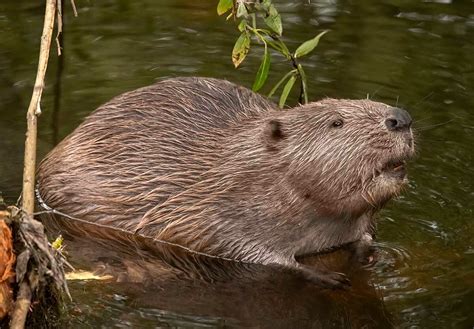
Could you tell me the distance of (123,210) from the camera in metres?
6.15

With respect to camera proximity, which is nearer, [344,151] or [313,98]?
[344,151]

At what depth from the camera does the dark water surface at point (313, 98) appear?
5.30 m

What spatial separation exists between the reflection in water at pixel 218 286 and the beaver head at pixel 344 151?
385 millimetres

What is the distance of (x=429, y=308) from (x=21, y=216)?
188 centimetres

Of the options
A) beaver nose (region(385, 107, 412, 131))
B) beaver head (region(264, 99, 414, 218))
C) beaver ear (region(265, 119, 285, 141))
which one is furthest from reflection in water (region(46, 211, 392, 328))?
beaver nose (region(385, 107, 412, 131))

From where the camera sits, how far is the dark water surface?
17.4ft

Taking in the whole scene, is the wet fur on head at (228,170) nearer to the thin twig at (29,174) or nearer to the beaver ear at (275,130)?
the beaver ear at (275,130)

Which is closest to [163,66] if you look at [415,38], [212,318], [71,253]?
[415,38]

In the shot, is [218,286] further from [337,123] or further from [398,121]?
[398,121]

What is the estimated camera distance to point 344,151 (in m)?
5.64

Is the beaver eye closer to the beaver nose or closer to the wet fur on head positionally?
the wet fur on head

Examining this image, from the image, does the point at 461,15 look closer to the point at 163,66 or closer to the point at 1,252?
the point at 163,66

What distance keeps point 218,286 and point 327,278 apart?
50 centimetres

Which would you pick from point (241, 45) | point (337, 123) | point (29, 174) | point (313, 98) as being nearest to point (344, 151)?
point (337, 123)
